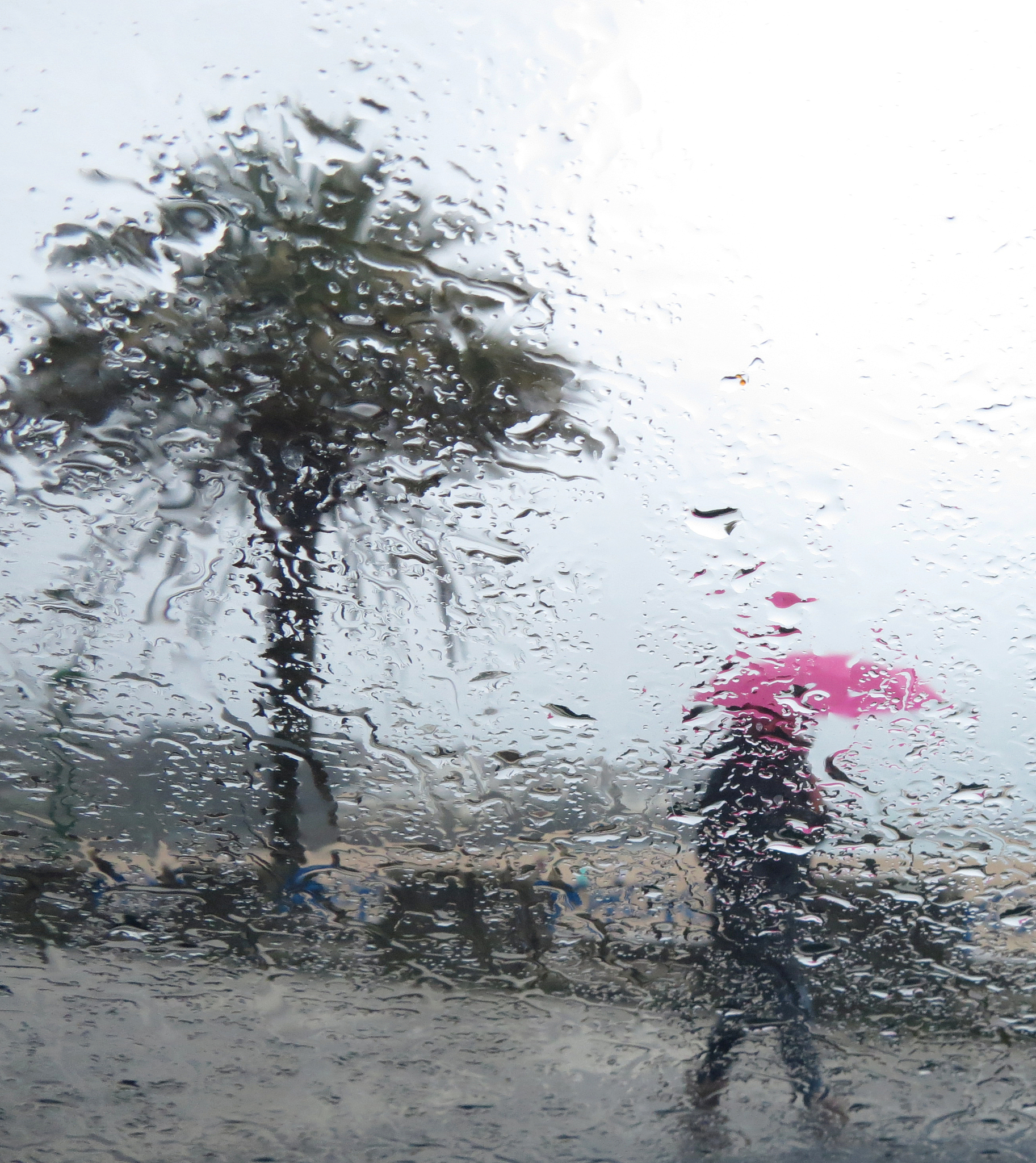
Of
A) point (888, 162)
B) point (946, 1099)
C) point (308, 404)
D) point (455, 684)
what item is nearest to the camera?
point (888, 162)

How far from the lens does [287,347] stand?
1.45 meters

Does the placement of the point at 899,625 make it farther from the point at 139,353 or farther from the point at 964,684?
the point at 139,353

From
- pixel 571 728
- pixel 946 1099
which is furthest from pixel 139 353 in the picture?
pixel 946 1099

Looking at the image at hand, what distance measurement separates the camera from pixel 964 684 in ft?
5.04

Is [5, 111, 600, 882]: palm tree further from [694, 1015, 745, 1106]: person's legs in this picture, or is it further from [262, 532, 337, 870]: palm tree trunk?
[694, 1015, 745, 1106]: person's legs

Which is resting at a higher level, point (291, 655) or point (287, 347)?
point (287, 347)

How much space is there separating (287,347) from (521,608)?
2.28 feet

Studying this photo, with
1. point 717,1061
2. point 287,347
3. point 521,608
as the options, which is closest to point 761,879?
point 717,1061

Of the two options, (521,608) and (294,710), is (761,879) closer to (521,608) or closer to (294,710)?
(521,608)

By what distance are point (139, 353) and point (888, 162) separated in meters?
1.46

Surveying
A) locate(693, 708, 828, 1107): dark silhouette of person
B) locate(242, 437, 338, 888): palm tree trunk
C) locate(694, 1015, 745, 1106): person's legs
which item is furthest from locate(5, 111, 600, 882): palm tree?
locate(694, 1015, 745, 1106): person's legs

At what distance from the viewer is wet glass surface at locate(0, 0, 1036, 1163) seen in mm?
1361

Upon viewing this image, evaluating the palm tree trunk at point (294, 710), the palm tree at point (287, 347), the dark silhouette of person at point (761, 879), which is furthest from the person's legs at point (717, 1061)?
the palm tree at point (287, 347)

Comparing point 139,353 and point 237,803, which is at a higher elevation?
point 139,353
